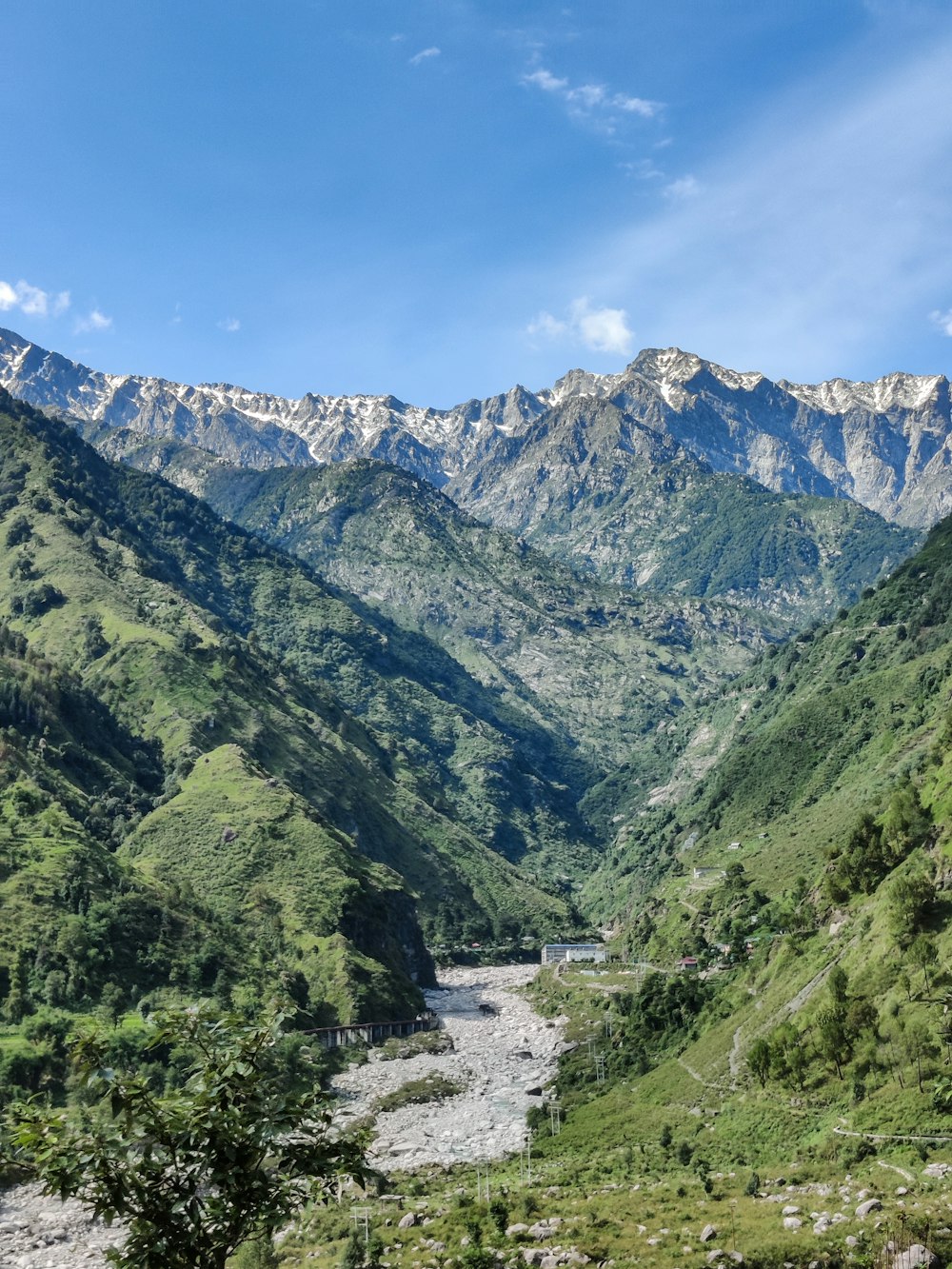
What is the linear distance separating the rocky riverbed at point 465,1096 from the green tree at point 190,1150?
3647 inches

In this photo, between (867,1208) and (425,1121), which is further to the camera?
(425,1121)

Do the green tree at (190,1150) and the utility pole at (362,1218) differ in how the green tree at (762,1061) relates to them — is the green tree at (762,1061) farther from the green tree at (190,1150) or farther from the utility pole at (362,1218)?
the green tree at (190,1150)

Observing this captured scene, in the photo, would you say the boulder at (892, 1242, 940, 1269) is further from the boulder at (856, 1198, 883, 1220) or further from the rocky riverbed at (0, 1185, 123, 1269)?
the rocky riverbed at (0, 1185, 123, 1269)

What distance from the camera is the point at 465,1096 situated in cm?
15388

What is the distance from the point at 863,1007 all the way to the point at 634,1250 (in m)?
36.6

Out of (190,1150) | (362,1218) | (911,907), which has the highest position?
(911,907)

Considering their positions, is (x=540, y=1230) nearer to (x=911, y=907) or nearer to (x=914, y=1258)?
(x=914, y=1258)

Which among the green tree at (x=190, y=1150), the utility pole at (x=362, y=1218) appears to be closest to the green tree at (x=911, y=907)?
the utility pole at (x=362, y=1218)

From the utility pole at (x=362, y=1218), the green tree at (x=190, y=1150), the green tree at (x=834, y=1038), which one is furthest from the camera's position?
the green tree at (x=834, y=1038)

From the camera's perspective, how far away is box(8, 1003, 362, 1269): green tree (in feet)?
81.3

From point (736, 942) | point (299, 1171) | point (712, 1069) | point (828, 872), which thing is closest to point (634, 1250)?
point (299, 1171)

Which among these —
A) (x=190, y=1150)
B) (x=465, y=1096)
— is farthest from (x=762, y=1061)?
(x=190, y=1150)

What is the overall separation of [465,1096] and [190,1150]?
139 metres

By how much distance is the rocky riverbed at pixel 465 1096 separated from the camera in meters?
123
